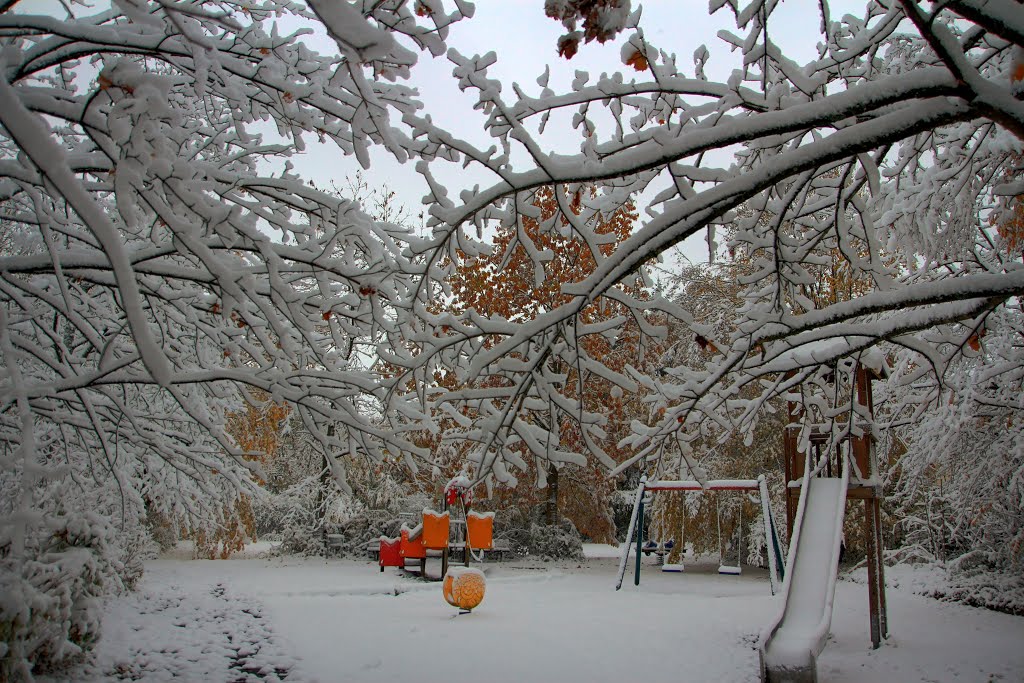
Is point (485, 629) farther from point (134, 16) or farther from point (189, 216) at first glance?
point (134, 16)

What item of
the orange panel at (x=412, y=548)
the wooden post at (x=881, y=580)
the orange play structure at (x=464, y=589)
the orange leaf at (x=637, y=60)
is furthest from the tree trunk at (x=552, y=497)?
the orange leaf at (x=637, y=60)

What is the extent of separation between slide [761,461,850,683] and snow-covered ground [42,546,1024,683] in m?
0.42

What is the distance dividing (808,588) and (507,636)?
2904 mm

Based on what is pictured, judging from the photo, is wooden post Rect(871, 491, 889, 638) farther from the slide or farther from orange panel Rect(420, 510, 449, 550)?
orange panel Rect(420, 510, 449, 550)

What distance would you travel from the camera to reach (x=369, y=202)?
1650 centimetres

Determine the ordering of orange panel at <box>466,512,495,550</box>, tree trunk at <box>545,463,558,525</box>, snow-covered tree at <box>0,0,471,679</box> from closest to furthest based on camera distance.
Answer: snow-covered tree at <box>0,0,471,679</box>
orange panel at <box>466,512,495,550</box>
tree trunk at <box>545,463,558,525</box>

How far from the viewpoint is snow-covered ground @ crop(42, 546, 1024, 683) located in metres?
5.52

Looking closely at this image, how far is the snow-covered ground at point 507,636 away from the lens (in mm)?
5523

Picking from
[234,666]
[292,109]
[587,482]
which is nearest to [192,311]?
[292,109]

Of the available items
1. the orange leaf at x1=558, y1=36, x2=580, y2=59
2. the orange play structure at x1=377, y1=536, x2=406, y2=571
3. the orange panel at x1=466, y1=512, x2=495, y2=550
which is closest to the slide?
the orange leaf at x1=558, y1=36, x2=580, y2=59

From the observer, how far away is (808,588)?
265 inches

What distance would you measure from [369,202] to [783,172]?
14745mm

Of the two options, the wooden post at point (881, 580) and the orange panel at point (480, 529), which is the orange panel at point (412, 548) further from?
the wooden post at point (881, 580)

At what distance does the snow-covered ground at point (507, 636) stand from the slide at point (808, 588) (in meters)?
0.42
